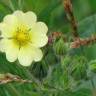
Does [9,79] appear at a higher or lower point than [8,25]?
lower

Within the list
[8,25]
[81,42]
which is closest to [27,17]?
[8,25]

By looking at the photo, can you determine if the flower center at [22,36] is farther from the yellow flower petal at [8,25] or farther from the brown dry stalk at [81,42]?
the brown dry stalk at [81,42]

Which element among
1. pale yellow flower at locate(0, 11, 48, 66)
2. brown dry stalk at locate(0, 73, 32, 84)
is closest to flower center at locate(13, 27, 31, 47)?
pale yellow flower at locate(0, 11, 48, 66)

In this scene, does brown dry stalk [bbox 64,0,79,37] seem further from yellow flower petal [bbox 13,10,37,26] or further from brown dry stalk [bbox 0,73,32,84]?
brown dry stalk [bbox 0,73,32,84]

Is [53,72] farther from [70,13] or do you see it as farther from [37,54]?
[70,13]

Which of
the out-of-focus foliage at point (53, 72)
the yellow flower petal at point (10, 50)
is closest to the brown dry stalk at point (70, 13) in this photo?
the out-of-focus foliage at point (53, 72)

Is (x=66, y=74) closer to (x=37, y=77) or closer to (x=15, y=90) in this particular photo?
(x=37, y=77)

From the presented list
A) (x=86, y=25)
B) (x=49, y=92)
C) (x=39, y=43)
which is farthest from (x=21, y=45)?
(x=86, y=25)

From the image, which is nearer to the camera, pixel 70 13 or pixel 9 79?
pixel 9 79

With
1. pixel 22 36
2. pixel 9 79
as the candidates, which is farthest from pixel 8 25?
pixel 9 79
